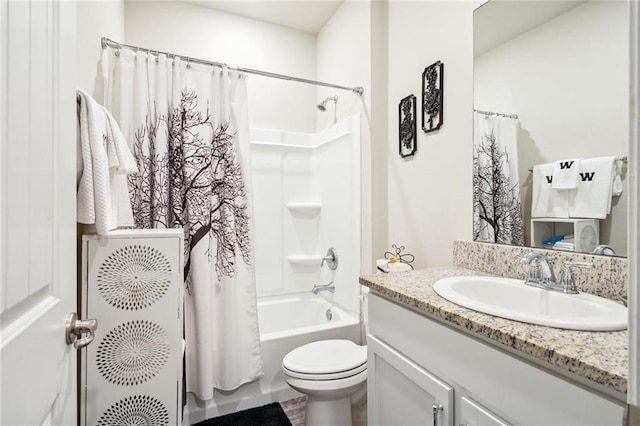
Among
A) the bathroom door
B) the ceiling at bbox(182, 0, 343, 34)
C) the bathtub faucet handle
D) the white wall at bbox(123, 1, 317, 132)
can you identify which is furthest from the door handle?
the ceiling at bbox(182, 0, 343, 34)

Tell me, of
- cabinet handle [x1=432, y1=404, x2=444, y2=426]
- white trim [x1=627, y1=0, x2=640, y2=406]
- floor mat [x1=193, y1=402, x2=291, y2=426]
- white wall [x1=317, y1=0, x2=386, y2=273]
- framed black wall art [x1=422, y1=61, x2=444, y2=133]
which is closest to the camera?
white trim [x1=627, y1=0, x2=640, y2=406]

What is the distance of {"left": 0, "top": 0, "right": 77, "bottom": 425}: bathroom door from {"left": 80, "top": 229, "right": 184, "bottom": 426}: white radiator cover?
56 cm

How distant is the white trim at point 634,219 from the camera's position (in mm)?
313

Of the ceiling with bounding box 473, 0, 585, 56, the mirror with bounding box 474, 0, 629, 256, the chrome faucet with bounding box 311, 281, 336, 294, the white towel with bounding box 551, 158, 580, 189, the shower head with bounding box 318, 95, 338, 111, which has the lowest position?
the chrome faucet with bounding box 311, 281, 336, 294

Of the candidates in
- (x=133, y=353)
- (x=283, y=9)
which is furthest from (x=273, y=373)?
(x=283, y=9)

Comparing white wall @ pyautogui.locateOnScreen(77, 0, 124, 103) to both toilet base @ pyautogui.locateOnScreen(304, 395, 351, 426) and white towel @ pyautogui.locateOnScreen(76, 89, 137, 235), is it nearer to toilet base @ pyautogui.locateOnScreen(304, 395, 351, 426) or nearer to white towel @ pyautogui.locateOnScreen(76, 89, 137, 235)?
white towel @ pyautogui.locateOnScreen(76, 89, 137, 235)

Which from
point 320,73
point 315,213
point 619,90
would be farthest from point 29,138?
point 320,73

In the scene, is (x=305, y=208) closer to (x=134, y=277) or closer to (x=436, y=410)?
(x=134, y=277)

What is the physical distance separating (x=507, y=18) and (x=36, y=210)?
1670mm

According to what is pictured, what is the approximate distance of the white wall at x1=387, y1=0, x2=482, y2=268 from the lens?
149cm

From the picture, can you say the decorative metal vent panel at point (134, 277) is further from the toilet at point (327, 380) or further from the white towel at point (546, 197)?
the white towel at point (546, 197)

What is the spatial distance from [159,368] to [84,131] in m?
0.93

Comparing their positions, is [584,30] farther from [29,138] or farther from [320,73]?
[320,73]

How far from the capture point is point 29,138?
0.44 meters
